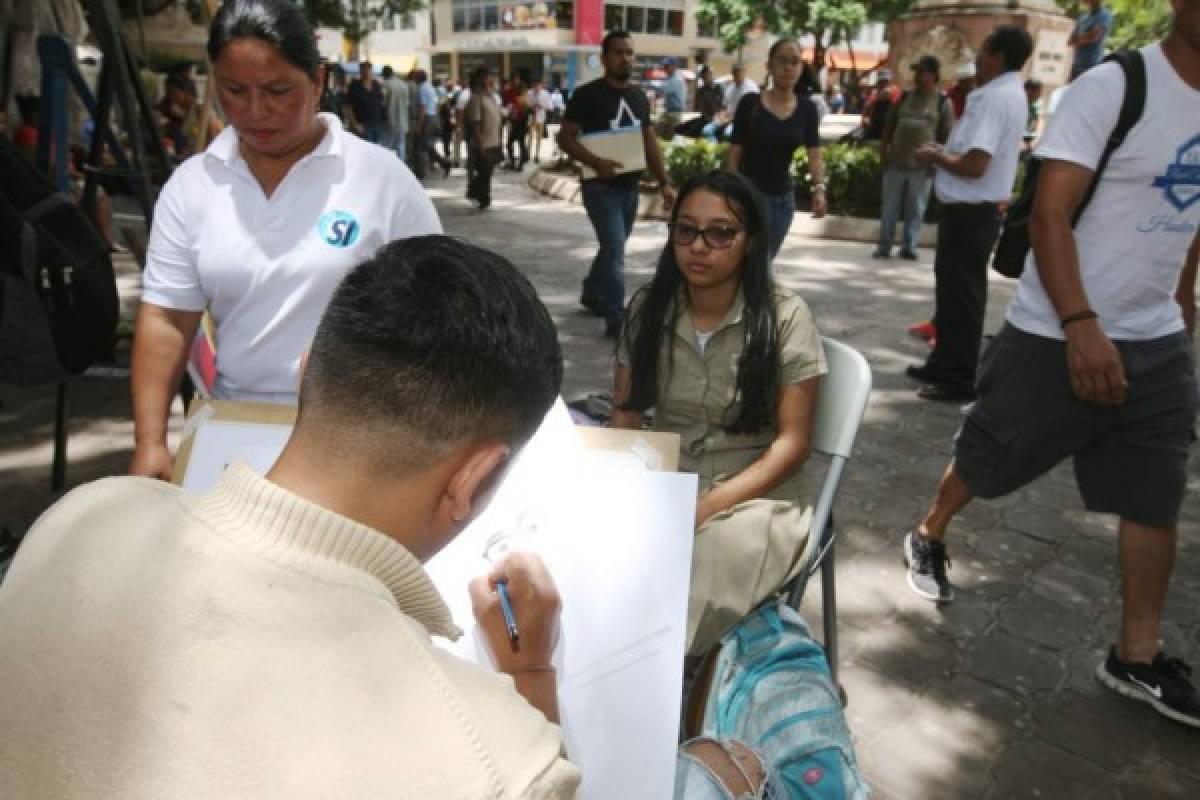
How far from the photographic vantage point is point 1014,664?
8.45 feet

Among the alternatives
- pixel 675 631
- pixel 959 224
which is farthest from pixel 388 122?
pixel 675 631

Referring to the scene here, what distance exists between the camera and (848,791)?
4.52ft

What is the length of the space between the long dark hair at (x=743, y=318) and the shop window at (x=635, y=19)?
151 feet

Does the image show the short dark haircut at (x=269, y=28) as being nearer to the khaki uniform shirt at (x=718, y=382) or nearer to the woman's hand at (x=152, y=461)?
the woman's hand at (x=152, y=461)

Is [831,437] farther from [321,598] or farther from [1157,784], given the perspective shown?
[321,598]

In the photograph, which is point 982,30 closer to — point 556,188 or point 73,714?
point 556,188

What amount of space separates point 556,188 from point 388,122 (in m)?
3.25

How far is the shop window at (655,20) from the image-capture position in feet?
149

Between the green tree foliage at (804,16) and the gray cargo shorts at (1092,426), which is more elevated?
the green tree foliage at (804,16)

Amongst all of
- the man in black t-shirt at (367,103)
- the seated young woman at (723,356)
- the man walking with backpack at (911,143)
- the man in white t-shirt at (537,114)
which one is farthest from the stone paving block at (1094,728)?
the man in white t-shirt at (537,114)

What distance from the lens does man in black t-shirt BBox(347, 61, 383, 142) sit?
12.5 meters

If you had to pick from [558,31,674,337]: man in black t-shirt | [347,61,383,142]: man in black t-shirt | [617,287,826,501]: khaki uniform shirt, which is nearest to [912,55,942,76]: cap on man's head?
[558,31,674,337]: man in black t-shirt

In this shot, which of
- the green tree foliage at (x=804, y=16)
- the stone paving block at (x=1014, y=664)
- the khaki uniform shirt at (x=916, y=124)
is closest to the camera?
the stone paving block at (x=1014, y=664)

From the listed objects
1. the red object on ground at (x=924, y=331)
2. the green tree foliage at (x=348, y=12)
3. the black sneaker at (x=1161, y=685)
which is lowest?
the black sneaker at (x=1161, y=685)
